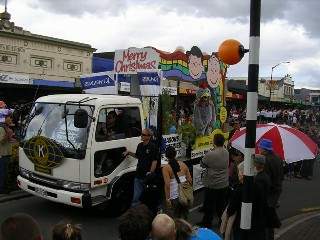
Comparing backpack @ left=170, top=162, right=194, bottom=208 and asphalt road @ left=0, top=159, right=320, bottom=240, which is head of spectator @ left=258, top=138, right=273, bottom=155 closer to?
backpack @ left=170, top=162, right=194, bottom=208

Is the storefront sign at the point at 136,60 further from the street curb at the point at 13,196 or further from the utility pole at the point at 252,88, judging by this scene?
the utility pole at the point at 252,88

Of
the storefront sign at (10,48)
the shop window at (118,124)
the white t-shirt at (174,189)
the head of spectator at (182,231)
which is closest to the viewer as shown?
the head of spectator at (182,231)

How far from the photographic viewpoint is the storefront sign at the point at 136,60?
429 inches

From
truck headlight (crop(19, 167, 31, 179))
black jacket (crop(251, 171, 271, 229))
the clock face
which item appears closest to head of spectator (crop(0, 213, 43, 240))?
black jacket (crop(251, 171, 271, 229))

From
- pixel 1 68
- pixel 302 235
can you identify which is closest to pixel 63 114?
pixel 302 235

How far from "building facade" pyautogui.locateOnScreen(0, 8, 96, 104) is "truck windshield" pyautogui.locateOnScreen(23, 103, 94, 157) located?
22.4 meters

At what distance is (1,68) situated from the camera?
32938mm

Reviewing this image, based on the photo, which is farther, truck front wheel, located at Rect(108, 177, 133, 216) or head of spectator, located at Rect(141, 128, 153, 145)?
truck front wheel, located at Rect(108, 177, 133, 216)

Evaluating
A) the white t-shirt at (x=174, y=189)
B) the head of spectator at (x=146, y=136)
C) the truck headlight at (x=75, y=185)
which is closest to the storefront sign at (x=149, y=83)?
the head of spectator at (x=146, y=136)

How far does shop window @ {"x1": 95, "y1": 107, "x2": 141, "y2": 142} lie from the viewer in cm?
862

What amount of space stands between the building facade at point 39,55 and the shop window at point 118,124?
2248cm

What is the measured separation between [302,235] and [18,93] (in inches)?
726

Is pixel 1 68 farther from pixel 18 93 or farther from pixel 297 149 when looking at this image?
pixel 297 149

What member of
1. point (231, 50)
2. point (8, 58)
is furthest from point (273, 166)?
point (8, 58)
